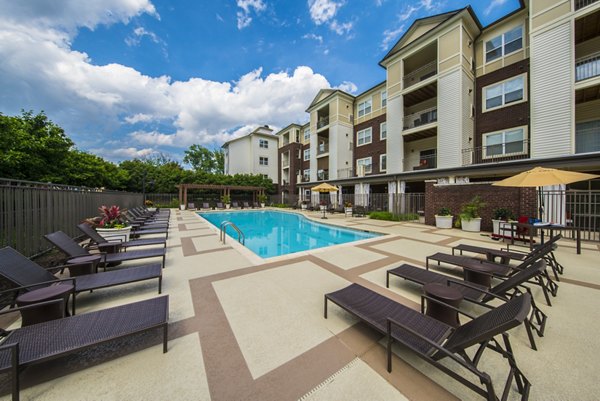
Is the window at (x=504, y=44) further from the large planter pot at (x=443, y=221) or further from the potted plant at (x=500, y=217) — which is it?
the large planter pot at (x=443, y=221)

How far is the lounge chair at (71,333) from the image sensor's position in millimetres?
1740

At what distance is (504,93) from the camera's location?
1420cm

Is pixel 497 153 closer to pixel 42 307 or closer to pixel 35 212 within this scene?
pixel 42 307

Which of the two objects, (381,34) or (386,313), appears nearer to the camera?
(386,313)

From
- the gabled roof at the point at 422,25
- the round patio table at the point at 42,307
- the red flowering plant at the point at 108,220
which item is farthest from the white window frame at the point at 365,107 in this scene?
the round patio table at the point at 42,307

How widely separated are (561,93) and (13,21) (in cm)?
2569

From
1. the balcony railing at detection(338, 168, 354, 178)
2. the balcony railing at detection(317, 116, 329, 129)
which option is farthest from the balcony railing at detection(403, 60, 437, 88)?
the balcony railing at detection(317, 116, 329, 129)

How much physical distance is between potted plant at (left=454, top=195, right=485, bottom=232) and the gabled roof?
13382 millimetres

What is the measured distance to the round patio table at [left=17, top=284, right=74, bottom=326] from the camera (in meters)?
2.44

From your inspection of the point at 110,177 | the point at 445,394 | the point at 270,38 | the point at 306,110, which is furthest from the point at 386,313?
the point at 110,177

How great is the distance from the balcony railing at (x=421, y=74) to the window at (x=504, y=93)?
14.6 feet

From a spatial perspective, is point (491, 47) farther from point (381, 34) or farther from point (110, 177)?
point (110, 177)

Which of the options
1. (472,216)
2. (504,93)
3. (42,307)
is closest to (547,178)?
(472,216)

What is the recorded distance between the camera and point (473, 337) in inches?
65.7
